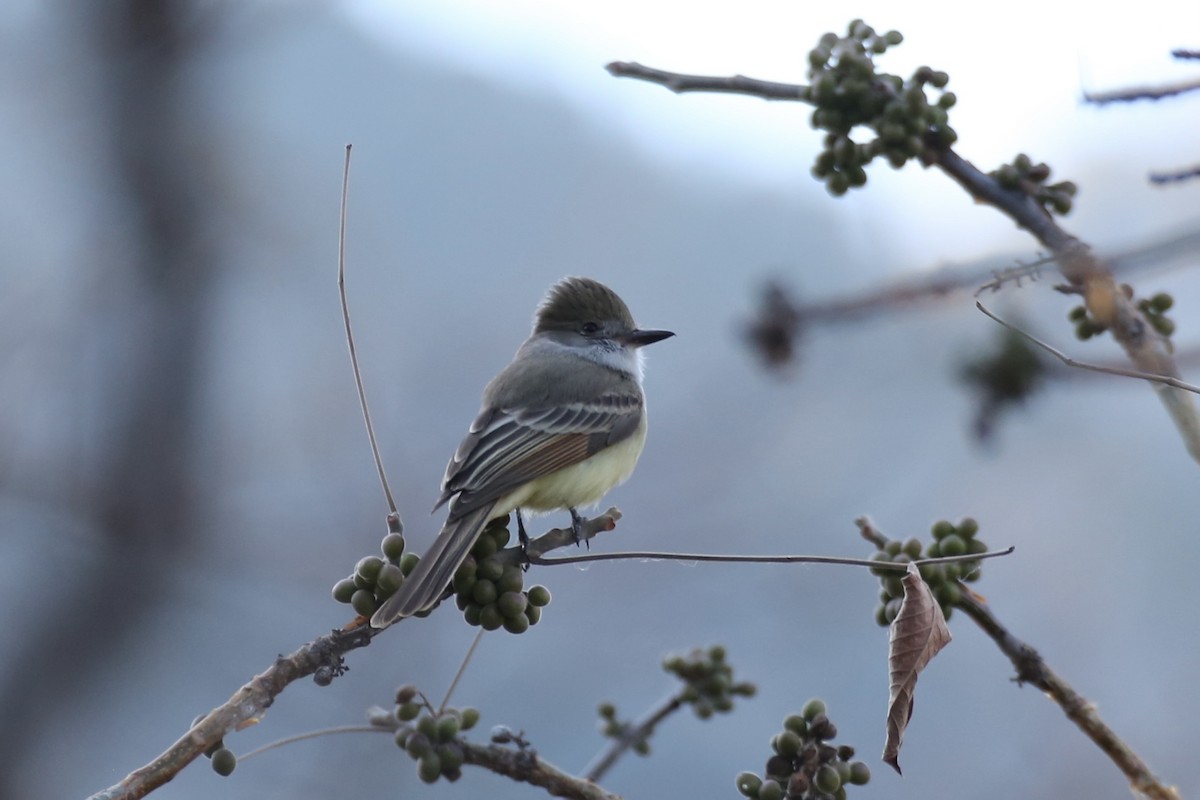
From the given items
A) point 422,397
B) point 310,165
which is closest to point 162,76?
point 310,165

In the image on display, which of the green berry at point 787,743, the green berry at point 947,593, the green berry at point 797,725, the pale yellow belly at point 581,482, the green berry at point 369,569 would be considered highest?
the pale yellow belly at point 581,482

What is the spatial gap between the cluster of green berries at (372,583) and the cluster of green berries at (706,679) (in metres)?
0.81

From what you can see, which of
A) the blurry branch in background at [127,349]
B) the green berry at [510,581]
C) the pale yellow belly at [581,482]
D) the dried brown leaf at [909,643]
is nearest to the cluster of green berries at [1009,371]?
the dried brown leaf at [909,643]

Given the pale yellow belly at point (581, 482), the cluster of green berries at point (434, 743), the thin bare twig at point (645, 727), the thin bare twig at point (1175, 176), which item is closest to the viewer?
the thin bare twig at point (1175, 176)

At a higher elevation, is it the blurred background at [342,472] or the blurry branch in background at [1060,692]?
the blurred background at [342,472]

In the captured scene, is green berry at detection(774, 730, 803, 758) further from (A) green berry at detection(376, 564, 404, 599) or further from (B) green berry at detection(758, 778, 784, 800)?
(A) green berry at detection(376, 564, 404, 599)

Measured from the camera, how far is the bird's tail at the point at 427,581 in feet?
6.05

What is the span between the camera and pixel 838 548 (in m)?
8.34

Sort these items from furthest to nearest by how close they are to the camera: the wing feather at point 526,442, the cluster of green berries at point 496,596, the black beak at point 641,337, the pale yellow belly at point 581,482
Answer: the black beak at point 641,337 → the pale yellow belly at point 581,482 → the wing feather at point 526,442 → the cluster of green berries at point 496,596

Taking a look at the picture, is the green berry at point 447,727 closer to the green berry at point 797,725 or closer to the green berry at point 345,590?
the green berry at point 345,590

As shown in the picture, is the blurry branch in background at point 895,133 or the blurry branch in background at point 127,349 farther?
the blurry branch in background at point 127,349

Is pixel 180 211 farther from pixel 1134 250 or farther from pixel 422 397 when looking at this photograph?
pixel 1134 250

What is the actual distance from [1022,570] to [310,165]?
6603mm

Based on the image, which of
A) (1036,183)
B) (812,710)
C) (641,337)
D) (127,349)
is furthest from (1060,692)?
(127,349)
